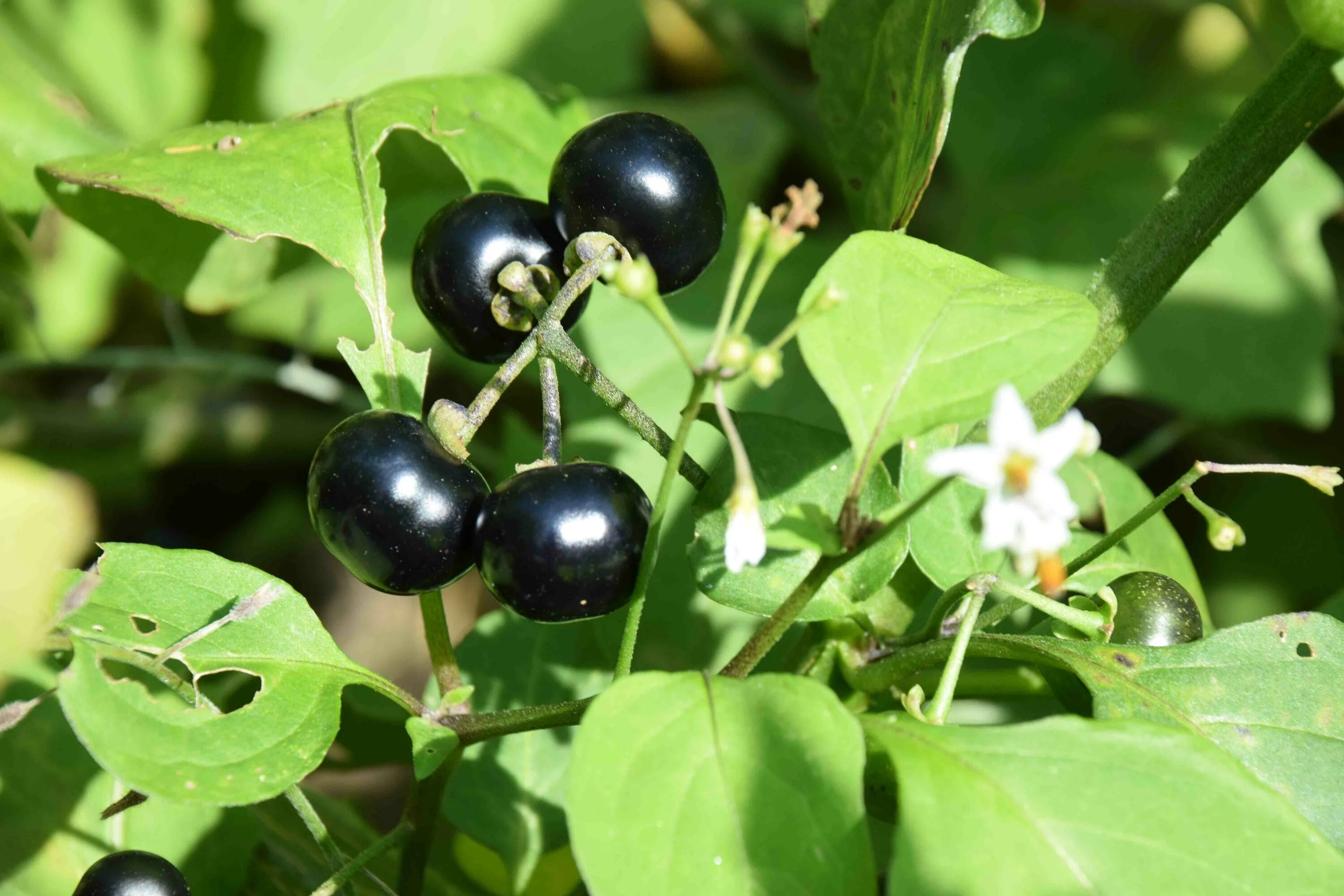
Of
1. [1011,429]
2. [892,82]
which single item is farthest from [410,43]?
[1011,429]

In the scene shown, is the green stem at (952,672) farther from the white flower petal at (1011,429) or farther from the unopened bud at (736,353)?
the unopened bud at (736,353)

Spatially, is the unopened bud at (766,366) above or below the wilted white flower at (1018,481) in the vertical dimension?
above

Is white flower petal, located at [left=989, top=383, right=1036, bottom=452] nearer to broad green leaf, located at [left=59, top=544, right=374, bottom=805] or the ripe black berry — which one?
the ripe black berry

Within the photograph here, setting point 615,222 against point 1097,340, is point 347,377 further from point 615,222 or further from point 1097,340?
point 1097,340

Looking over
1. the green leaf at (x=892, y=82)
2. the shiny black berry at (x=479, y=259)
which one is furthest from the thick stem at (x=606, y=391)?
the green leaf at (x=892, y=82)

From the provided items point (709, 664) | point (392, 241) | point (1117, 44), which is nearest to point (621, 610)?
point (709, 664)

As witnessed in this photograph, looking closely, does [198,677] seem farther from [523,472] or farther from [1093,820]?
[1093,820]
